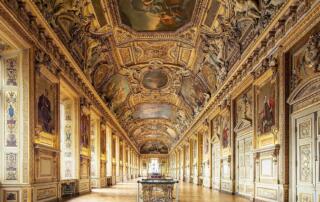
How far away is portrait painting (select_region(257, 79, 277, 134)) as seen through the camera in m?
12.7

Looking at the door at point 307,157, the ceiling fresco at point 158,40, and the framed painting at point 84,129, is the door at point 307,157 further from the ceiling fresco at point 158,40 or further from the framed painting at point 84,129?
the framed painting at point 84,129

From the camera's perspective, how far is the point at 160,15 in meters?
18.0

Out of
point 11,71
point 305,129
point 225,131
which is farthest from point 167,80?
point 305,129

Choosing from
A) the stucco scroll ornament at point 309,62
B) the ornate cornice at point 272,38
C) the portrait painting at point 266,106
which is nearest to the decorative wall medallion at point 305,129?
the stucco scroll ornament at point 309,62

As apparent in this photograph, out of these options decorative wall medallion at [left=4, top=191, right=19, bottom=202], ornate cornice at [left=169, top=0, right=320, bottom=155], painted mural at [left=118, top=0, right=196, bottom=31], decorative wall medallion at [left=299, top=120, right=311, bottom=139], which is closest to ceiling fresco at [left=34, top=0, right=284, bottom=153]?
painted mural at [left=118, top=0, right=196, bottom=31]

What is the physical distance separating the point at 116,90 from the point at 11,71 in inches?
694

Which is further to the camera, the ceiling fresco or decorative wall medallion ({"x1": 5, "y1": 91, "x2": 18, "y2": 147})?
the ceiling fresco

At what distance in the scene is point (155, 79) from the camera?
2914cm

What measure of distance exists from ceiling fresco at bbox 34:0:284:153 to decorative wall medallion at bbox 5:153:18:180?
463cm

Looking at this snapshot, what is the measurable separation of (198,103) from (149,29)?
35.6ft

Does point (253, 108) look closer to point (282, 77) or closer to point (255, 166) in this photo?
point (255, 166)

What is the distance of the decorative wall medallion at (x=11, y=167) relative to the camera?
10.8 m

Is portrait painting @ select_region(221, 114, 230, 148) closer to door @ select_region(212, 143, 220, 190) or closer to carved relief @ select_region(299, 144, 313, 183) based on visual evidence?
door @ select_region(212, 143, 220, 190)

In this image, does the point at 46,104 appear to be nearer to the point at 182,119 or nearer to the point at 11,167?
the point at 11,167
